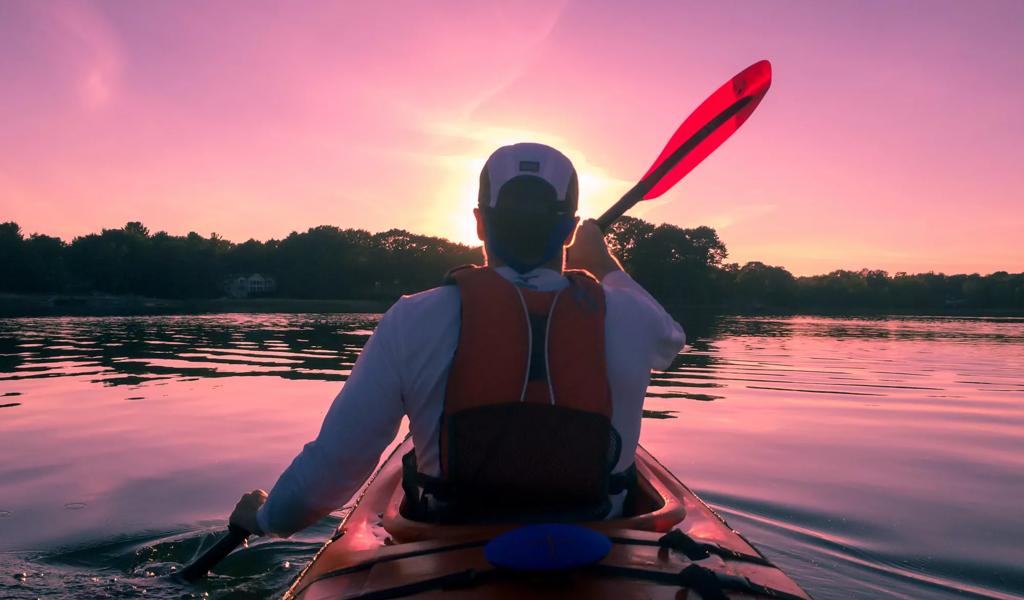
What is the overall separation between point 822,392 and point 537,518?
9744mm

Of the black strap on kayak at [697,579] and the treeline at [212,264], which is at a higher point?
the treeline at [212,264]

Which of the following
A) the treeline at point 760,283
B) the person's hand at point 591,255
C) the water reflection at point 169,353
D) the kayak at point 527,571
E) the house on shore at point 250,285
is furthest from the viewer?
the house on shore at point 250,285

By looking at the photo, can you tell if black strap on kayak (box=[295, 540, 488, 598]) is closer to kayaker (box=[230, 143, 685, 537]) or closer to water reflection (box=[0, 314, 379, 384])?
kayaker (box=[230, 143, 685, 537])

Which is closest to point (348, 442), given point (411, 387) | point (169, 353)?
point (411, 387)

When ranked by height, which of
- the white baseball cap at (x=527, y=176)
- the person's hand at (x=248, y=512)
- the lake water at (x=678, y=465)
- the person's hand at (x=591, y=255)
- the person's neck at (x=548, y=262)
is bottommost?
the lake water at (x=678, y=465)

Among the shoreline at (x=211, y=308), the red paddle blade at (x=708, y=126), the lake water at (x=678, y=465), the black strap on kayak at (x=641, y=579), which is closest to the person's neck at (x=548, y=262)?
the black strap on kayak at (x=641, y=579)

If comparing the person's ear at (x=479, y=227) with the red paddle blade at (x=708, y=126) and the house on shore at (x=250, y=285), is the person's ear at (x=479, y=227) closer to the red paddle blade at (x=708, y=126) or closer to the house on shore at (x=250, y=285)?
the red paddle blade at (x=708, y=126)

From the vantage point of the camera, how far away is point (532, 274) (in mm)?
2131

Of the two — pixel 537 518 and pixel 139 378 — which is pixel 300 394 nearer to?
pixel 139 378

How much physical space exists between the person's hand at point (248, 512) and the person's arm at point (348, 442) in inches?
11.8

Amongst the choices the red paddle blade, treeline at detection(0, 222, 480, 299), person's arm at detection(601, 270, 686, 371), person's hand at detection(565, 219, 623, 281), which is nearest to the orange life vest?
person's arm at detection(601, 270, 686, 371)

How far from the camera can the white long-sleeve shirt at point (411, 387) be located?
76.0 inches

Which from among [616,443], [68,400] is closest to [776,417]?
[616,443]

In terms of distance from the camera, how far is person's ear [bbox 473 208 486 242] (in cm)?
220
